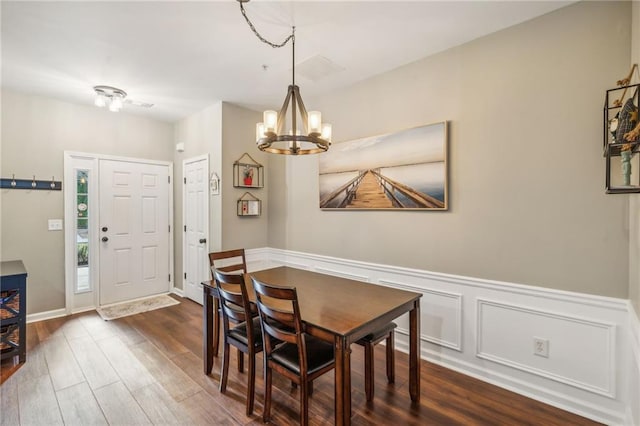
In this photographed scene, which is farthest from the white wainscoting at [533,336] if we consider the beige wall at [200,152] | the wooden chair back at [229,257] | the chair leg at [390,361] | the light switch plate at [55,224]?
the light switch plate at [55,224]

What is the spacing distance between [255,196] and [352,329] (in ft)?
9.56

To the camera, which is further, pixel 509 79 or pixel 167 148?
pixel 167 148

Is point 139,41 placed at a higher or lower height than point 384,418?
higher

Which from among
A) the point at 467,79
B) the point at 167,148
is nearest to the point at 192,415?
the point at 467,79

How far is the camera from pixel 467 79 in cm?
251

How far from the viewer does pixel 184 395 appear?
7.25 ft

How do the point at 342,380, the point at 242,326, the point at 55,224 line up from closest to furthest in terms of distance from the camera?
the point at 342,380, the point at 242,326, the point at 55,224

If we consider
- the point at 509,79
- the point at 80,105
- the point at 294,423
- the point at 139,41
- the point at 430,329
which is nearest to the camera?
the point at 294,423

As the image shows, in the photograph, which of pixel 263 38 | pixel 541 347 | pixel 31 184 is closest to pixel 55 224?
pixel 31 184

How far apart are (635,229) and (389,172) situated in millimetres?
1711

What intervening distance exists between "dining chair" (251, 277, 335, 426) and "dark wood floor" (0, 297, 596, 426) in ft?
1.23

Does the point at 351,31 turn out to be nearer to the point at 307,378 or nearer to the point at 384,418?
the point at 307,378

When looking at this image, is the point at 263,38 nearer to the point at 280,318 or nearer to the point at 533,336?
the point at 280,318

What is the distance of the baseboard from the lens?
3.61 metres
